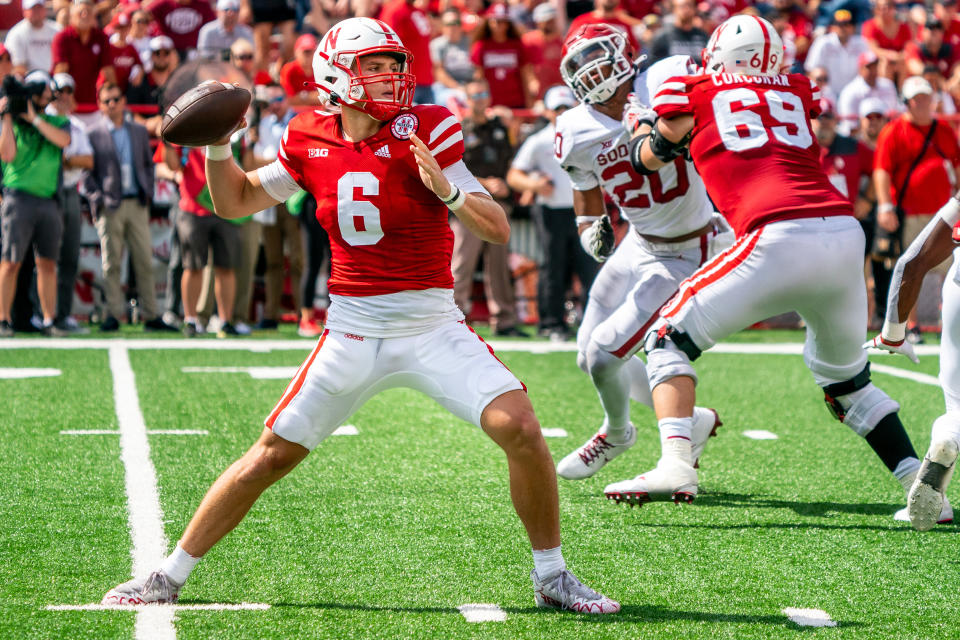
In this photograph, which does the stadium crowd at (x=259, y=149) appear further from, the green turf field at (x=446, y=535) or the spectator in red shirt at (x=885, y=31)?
the green turf field at (x=446, y=535)

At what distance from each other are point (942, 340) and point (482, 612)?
1.88 metres

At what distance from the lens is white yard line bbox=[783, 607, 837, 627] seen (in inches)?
151

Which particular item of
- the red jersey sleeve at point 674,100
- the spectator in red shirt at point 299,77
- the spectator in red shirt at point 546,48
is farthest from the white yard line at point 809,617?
the spectator in red shirt at point 546,48

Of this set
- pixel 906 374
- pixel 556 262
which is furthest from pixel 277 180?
pixel 556 262

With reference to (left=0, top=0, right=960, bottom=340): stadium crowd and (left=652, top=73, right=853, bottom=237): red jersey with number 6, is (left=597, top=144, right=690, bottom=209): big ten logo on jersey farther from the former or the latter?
(left=0, top=0, right=960, bottom=340): stadium crowd

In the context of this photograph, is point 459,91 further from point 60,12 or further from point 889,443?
point 889,443

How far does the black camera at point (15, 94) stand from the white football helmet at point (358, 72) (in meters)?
6.91

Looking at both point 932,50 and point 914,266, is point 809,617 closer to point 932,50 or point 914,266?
point 914,266

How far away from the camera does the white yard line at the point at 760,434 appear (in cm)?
704

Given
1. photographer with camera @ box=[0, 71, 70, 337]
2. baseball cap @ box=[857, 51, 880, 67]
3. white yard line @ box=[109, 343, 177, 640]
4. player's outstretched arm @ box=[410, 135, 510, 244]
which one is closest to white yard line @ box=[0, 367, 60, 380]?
white yard line @ box=[109, 343, 177, 640]

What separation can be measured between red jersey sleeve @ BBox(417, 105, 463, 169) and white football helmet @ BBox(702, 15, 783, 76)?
1.54 meters

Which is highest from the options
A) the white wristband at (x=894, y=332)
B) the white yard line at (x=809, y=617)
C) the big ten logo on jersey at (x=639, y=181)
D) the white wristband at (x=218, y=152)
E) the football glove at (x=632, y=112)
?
the football glove at (x=632, y=112)

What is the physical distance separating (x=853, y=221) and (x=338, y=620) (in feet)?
7.88

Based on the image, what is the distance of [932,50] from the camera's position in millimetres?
14859
